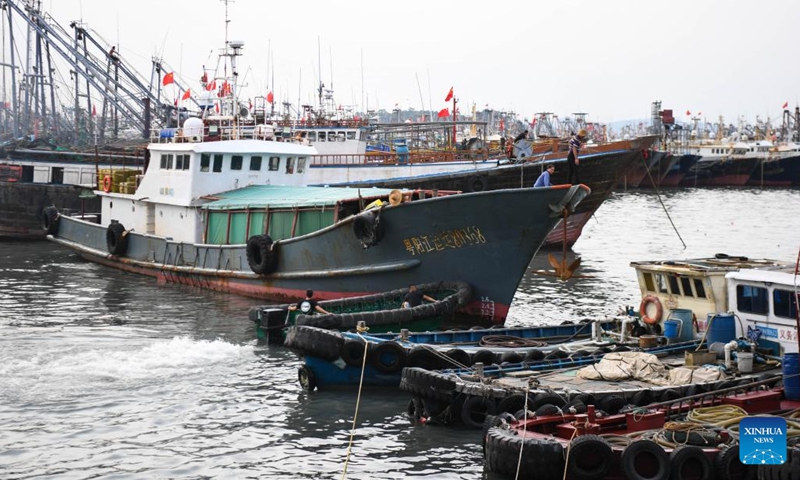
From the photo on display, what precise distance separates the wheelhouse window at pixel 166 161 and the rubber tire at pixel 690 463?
23481 mm

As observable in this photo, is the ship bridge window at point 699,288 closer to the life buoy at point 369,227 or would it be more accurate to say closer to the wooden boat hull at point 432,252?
the wooden boat hull at point 432,252

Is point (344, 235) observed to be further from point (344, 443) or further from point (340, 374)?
point (344, 443)

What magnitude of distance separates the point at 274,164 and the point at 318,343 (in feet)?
51.3

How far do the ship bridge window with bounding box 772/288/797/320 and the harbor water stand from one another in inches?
213

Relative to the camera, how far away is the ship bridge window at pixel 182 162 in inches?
1257

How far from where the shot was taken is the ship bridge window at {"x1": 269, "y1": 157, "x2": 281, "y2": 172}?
108 feet

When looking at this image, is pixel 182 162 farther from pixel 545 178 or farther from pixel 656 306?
pixel 656 306

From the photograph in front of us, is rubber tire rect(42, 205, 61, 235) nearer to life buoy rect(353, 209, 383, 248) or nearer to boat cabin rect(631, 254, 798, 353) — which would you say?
life buoy rect(353, 209, 383, 248)

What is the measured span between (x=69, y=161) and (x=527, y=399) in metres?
39.2

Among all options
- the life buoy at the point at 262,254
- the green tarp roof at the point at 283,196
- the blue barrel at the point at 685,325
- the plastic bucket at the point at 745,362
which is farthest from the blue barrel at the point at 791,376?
the life buoy at the point at 262,254

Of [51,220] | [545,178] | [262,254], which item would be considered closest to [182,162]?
[262,254]

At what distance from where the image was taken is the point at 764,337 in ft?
54.6

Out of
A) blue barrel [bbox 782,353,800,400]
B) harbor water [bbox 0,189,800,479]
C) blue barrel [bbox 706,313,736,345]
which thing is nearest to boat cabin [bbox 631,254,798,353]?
blue barrel [bbox 706,313,736,345]

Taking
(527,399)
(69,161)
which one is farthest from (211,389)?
(69,161)
